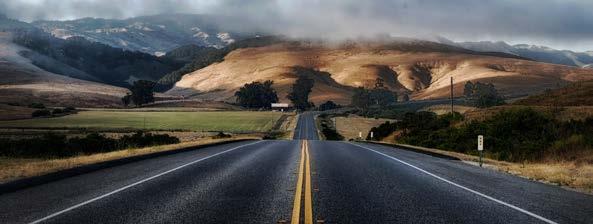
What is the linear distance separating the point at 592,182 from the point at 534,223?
7556 mm

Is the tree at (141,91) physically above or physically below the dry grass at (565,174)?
above

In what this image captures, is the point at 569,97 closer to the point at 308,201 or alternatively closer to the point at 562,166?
the point at 562,166

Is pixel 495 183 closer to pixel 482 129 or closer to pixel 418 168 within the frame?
pixel 418 168

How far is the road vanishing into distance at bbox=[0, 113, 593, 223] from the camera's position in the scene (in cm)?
985

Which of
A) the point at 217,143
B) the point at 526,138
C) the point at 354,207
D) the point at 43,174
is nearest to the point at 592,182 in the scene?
the point at 354,207

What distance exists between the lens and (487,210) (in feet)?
35.4

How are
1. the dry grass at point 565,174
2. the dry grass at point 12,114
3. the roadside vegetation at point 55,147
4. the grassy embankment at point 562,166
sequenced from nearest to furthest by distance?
the dry grass at point 565,174
the grassy embankment at point 562,166
the roadside vegetation at point 55,147
the dry grass at point 12,114

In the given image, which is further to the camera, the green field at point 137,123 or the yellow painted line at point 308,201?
the green field at point 137,123

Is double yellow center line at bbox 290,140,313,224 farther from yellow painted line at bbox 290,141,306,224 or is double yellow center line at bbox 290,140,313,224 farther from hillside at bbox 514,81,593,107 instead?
hillside at bbox 514,81,593,107

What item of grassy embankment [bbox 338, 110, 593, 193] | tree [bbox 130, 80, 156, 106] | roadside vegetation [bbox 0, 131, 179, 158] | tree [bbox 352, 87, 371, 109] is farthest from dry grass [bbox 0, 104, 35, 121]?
tree [bbox 352, 87, 371, 109]

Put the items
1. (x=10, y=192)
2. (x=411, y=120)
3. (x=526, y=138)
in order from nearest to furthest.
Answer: (x=10, y=192) < (x=526, y=138) < (x=411, y=120)

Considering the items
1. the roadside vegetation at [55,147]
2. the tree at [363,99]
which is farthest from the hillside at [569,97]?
the tree at [363,99]

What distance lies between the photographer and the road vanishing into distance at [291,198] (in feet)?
32.3

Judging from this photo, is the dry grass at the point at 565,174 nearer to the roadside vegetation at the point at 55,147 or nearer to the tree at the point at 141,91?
the roadside vegetation at the point at 55,147
